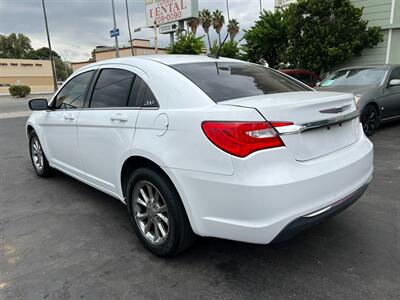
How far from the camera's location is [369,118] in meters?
7.46

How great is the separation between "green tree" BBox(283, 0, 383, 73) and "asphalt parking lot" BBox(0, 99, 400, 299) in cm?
1056

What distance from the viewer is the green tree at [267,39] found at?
1644 centimetres

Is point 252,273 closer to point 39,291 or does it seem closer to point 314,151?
point 314,151

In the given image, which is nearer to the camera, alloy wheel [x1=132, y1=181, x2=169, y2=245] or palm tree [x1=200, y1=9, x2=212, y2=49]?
alloy wheel [x1=132, y1=181, x2=169, y2=245]

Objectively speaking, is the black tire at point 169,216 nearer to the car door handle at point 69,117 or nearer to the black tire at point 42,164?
the car door handle at point 69,117

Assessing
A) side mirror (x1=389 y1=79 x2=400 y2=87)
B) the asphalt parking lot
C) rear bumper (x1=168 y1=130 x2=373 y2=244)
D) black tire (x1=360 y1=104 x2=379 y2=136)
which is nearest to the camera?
rear bumper (x1=168 y1=130 x2=373 y2=244)

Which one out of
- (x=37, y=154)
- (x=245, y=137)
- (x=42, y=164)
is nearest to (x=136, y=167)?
(x=245, y=137)

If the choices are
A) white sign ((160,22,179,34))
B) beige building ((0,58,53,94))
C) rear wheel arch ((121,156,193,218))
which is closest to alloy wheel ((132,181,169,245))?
rear wheel arch ((121,156,193,218))

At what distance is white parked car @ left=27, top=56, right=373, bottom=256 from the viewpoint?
234cm

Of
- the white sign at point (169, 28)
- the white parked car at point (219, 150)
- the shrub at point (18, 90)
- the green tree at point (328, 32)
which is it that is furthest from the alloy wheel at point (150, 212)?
the shrub at point (18, 90)

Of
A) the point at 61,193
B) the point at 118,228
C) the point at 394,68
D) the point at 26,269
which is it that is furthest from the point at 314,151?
the point at 394,68

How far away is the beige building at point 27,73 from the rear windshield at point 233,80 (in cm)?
6481

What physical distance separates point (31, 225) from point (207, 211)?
7.51 ft

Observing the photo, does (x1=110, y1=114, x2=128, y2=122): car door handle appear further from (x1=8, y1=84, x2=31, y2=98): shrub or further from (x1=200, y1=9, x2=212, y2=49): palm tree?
(x1=200, y1=9, x2=212, y2=49): palm tree
